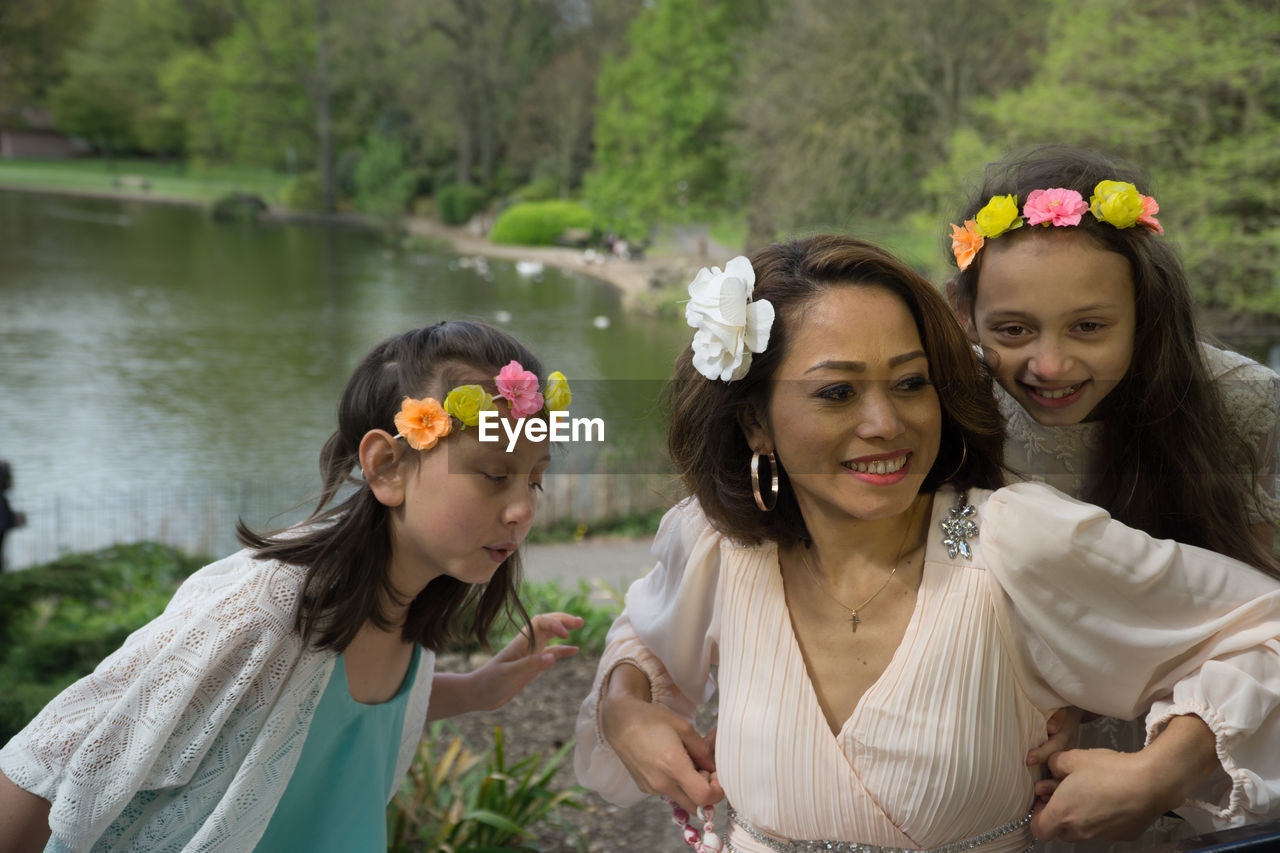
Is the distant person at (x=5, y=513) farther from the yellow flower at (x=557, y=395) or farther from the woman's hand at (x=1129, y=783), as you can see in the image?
the woman's hand at (x=1129, y=783)

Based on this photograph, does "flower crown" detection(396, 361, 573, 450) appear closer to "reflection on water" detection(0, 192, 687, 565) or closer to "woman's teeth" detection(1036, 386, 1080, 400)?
"woman's teeth" detection(1036, 386, 1080, 400)

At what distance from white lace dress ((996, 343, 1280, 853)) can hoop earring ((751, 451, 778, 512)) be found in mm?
463

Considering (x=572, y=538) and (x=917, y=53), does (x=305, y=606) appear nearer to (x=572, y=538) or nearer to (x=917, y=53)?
(x=572, y=538)

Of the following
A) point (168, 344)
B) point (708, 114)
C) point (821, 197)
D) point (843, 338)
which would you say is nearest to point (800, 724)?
point (843, 338)

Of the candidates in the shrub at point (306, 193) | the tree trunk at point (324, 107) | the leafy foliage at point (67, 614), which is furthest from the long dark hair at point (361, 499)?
the shrub at point (306, 193)

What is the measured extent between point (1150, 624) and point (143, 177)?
2812cm

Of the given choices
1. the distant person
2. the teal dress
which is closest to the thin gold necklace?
the teal dress

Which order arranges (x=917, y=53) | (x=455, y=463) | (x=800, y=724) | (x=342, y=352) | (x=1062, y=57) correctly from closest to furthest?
(x=800, y=724), (x=455, y=463), (x=1062, y=57), (x=917, y=53), (x=342, y=352)

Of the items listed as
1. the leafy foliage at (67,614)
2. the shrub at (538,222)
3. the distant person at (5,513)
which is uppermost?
the shrub at (538,222)

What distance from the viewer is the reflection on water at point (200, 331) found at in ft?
56.1

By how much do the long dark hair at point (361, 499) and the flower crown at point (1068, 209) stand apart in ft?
2.61

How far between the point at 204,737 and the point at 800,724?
2.69 ft

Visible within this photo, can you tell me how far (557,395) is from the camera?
1694 millimetres

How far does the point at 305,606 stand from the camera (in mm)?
1607
